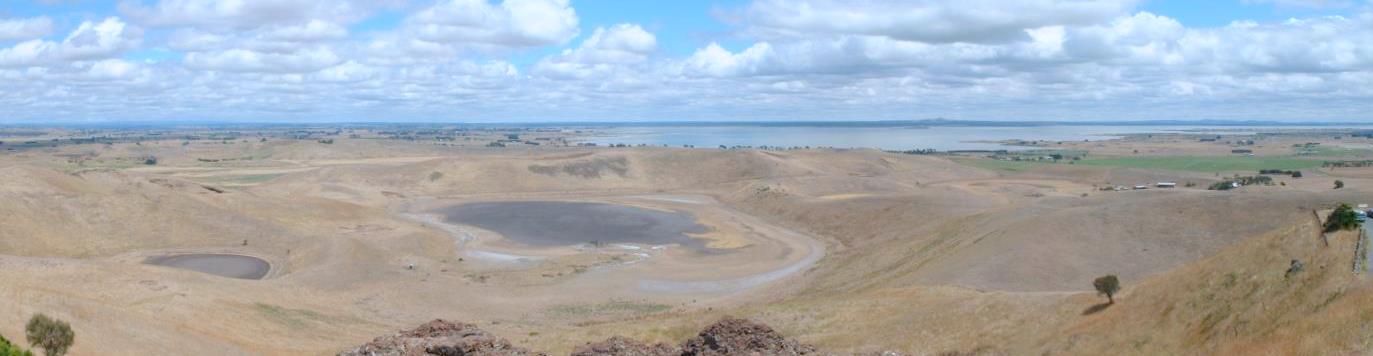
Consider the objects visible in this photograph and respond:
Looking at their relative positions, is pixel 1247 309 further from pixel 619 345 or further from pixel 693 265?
pixel 693 265

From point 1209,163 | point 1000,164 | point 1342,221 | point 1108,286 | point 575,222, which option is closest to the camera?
point 1342,221

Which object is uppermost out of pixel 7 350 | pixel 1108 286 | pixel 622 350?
pixel 7 350

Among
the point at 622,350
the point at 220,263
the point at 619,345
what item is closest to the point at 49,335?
the point at 619,345

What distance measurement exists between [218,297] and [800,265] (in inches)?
1297

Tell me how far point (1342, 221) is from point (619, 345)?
19.2m

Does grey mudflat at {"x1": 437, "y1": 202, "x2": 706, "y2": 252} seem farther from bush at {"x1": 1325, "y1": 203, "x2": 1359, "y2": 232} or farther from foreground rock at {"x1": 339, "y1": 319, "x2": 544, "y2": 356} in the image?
bush at {"x1": 1325, "y1": 203, "x2": 1359, "y2": 232}

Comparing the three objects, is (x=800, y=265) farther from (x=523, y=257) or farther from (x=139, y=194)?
(x=139, y=194)

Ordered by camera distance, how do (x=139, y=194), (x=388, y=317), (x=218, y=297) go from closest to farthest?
(x=218, y=297)
(x=388, y=317)
(x=139, y=194)

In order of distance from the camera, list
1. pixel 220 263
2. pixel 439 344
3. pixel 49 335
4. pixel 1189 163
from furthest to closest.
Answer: pixel 1189 163
pixel 220 263
pixel 49 335
pixel 439 344

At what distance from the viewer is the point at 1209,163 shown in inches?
5807

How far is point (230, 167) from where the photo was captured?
15888 cm

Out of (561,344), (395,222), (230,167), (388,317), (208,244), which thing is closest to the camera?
(561,344)

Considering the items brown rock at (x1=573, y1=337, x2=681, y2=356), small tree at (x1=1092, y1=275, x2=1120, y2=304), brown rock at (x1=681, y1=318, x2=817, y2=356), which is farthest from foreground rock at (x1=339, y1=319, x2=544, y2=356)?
small tree at (x1=1092, y1=275, x2=1120, y2=304)

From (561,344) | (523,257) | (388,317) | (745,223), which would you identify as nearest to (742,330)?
(561,344)
